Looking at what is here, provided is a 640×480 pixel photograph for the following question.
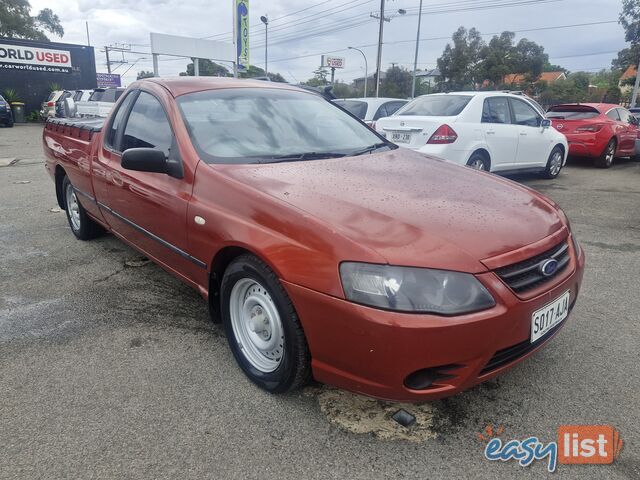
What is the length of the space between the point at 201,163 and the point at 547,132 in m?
7.46

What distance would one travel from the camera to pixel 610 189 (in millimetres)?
7949

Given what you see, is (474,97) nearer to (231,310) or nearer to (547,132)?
(547,132)

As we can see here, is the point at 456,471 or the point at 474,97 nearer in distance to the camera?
the point at 456,471

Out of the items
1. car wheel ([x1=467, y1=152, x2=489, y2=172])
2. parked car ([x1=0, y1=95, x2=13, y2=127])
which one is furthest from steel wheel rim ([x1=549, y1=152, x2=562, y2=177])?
parked car ([x1=0, y1=95, x2=13, y2=127])

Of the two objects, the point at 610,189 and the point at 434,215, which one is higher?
the point at 434,215

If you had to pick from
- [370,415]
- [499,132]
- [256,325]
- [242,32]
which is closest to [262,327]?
[256,325]

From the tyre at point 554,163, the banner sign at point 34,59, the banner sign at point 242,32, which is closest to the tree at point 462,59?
the banner sign at point 242,32

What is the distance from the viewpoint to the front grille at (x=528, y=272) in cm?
188

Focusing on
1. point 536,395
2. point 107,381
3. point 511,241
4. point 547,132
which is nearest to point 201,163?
point 107,381

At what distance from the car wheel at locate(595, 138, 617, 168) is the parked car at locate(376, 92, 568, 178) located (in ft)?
9.62

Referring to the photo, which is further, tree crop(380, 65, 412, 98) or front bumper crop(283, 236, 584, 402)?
tree crop(380, 65, 412, 98)

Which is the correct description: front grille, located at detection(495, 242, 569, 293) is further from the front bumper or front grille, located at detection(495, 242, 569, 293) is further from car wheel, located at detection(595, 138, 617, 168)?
car wheel, located at detection(595, 138, 617, 168)

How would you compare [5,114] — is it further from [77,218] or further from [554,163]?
[554,163]

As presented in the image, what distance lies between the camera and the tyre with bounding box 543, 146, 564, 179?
854cm
